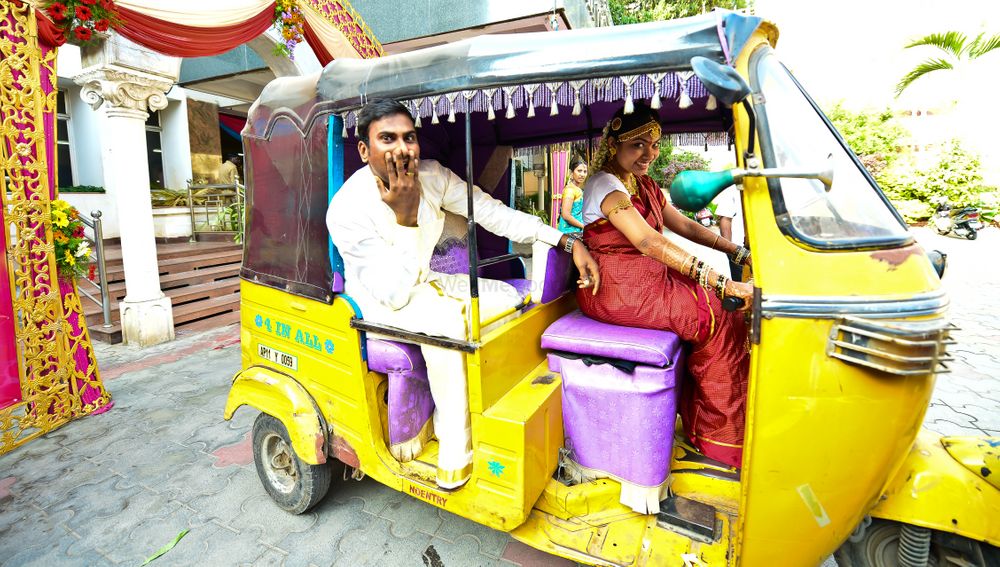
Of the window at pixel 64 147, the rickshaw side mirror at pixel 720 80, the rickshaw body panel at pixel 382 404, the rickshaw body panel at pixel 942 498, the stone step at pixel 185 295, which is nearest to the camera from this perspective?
the rickshaw side mirror at pixel 720 80

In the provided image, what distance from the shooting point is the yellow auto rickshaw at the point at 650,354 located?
1.58 meters

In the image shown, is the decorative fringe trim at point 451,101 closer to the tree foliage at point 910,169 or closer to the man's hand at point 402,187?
the man's hand at point 402,187

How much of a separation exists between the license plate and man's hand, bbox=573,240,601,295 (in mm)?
1602

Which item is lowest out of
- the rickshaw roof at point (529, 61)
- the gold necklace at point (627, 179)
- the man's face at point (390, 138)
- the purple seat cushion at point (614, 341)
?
the purple seat cushion at point (614, 341)

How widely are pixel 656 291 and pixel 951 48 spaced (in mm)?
18715

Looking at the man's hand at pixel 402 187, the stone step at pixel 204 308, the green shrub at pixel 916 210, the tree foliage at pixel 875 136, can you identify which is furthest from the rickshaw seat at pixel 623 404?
the tree foliage at pixel 875 136

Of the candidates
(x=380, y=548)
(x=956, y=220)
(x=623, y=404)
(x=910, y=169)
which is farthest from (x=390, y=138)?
(x=910, y=169)

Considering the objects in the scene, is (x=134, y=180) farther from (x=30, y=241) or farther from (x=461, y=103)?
(x=461, y=103)

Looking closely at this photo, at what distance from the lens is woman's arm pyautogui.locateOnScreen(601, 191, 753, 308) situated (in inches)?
76.2

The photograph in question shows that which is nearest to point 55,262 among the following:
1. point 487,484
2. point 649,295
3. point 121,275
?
point 121,275

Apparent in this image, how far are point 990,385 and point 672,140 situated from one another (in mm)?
3800

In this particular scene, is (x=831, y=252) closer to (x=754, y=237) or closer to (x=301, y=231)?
(x=754, y=237)

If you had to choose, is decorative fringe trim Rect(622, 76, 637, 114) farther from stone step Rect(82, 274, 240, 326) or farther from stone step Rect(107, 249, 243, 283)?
stone step Rect(82, 274, 240, 326)

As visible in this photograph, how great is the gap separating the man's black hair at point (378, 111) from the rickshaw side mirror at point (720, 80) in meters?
1.18
